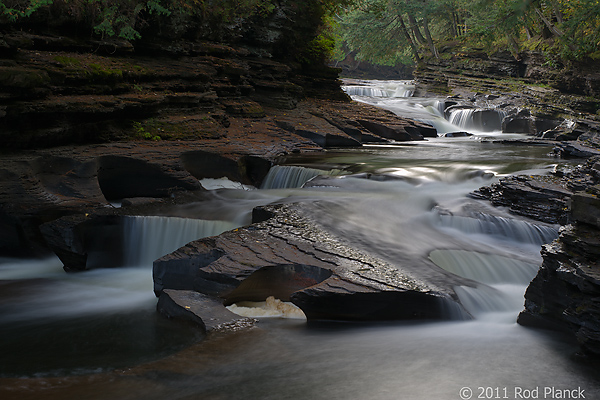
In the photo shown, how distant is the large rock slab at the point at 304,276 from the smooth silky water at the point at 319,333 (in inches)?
7.9

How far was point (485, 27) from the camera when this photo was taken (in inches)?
946

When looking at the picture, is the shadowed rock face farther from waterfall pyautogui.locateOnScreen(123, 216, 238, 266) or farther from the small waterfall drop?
waterfall pyautogui.locateOnScreen(123, 216, 238, 266)

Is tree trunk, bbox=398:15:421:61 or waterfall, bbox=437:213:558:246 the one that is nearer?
waterfall, bbox=437:213:558:246

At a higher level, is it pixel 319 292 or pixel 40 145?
pixel 40 145

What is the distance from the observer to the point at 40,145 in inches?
341

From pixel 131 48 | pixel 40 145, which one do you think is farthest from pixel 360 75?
pixel 40 145

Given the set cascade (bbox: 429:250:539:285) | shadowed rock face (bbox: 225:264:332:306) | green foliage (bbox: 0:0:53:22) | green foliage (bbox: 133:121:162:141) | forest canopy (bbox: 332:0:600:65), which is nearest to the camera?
shadowed rock face (bbox: 225:264:332:306)

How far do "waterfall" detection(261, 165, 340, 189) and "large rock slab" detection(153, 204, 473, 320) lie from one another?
4056 millimetres

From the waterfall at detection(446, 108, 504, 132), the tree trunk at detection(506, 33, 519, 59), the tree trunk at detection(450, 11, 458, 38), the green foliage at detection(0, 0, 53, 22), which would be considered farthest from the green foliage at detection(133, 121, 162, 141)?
the tree trunk at detection(450, 11, 458, 38)

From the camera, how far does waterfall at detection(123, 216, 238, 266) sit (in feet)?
24.3

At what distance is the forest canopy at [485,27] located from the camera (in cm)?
2184

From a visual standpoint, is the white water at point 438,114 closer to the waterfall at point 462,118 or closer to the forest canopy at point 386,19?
the waterfall at point 462,118

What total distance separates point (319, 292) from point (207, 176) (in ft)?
20.1

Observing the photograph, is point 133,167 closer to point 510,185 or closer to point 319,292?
point 319,292
